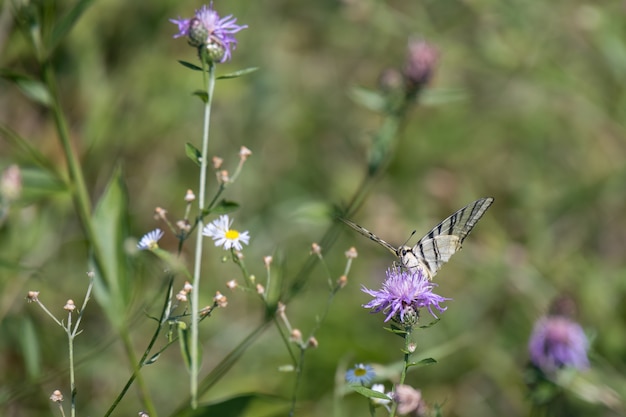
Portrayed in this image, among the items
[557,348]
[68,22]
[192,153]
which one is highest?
[68,22]

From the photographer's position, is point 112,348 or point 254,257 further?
point 254,257

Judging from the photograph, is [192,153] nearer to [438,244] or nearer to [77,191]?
[77,191]

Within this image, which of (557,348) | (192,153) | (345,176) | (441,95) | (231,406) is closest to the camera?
(231,406)

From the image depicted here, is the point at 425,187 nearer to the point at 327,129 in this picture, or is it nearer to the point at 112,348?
the point at 327,129

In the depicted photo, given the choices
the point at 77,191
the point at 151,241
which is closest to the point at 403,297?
the point at 151,241

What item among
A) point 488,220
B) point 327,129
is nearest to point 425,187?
point 488,220

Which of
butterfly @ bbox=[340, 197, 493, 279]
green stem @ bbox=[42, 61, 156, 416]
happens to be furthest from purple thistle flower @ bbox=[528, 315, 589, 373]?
green stem @ bbox=[42, 61, 156, 416]
